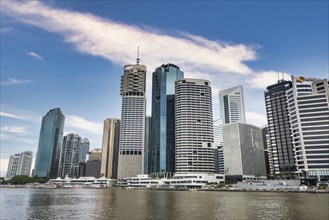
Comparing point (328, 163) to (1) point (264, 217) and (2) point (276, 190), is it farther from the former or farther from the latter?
(1) point (264, 217)

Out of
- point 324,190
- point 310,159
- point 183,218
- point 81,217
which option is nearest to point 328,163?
point 310,159

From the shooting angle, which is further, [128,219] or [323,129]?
[323,129]

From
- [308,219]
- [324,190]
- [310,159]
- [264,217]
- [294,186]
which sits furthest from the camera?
[310,159]

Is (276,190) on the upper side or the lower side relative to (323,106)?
lower

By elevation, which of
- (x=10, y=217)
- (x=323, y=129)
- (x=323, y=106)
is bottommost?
(x=10, y=217)

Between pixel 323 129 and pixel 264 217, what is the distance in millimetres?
164256

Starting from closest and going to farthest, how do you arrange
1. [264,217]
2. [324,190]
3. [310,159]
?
1. [264,217]
2. [324,190]
3. [310,159]

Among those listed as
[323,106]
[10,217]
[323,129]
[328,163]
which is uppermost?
[323,106]

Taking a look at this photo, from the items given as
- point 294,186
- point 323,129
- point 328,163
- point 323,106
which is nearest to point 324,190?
point 294,186

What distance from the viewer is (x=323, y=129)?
194750 millimetres

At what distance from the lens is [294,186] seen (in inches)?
7269

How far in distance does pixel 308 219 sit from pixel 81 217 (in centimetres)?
4668

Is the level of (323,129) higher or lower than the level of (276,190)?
higher

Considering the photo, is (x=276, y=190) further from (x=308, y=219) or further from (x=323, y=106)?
(x=308, y=219)
